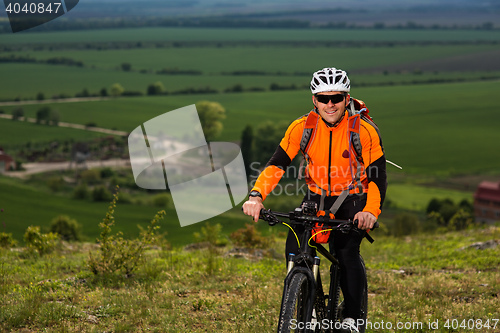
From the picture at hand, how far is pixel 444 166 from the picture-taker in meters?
90.1

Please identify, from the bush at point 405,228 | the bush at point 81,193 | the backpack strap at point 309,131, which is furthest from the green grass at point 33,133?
the backpack strap at point 309,131

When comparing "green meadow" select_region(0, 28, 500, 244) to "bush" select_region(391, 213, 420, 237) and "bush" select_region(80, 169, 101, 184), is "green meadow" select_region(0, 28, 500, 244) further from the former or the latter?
"bush" select_region(391, 213, 420, 237)

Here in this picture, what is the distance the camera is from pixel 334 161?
5.17m

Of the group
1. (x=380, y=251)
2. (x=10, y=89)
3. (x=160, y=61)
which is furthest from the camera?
(x=160, y=61)

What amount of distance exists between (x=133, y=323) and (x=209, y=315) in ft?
2.97

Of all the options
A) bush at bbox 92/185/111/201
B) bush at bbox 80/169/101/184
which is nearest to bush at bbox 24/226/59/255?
bush at bbox 92/185/111/201

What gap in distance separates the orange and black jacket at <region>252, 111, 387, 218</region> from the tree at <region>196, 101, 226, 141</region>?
9967cm

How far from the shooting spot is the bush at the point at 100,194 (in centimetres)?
7131

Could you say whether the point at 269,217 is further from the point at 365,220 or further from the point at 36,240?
the point at 36,240

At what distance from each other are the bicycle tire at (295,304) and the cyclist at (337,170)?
1.19ft

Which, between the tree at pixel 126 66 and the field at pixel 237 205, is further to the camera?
the tree at pixel 126 66

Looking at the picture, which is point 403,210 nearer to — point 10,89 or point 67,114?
point 67,114

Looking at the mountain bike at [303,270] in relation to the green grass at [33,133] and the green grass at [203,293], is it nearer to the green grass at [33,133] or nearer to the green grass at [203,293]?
the green grass at [203,293]

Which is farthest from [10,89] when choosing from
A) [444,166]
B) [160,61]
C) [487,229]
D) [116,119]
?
[487,229]
